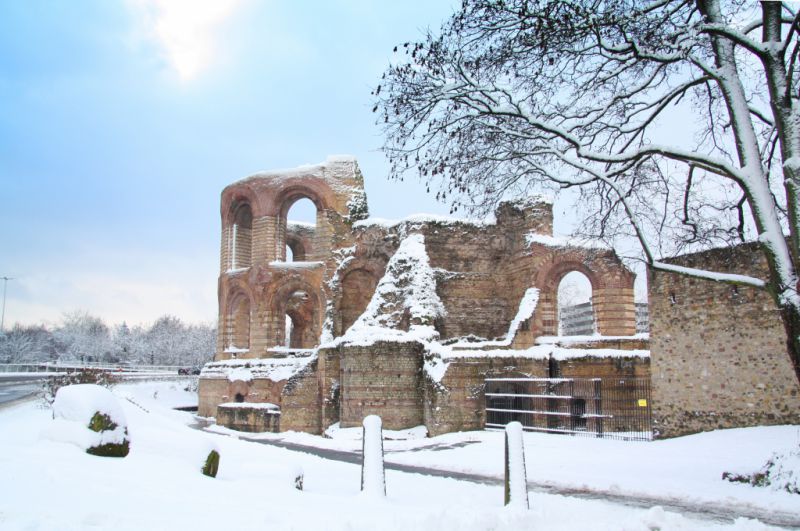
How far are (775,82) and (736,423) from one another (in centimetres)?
649

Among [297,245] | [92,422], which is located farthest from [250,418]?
[92,422]

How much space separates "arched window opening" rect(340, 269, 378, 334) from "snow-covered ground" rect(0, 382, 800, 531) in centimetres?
1614

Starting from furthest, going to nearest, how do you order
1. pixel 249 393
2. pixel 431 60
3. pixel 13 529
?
pixel 249 393 → pixel 431 60 → pixel 13 529

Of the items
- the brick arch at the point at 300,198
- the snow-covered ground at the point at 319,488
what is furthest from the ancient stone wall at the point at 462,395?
the brick arch at the point at 300,198

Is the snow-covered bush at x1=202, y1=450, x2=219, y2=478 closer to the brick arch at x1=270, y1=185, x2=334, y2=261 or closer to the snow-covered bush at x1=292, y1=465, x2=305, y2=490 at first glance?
the snow-covered bush at x1=292, y1=465, x2=305, y2=490

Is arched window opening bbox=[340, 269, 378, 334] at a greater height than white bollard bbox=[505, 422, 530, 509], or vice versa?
arched window opening bbox=[340, 269, 378, 334]

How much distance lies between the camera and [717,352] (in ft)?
42.3

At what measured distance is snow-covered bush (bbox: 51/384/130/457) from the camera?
19.1 ft

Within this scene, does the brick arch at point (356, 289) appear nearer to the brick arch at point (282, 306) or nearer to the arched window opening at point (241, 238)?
the brick arch at point (282, 306)

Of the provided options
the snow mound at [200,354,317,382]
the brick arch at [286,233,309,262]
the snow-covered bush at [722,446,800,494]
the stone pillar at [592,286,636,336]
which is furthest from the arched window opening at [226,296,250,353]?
the snow-covered bush at [722,446,800,494]

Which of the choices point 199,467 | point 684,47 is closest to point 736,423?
point 684,47

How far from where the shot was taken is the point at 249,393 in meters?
27.6

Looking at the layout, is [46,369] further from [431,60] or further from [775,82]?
[775,82]

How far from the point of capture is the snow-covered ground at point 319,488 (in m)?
4.66
